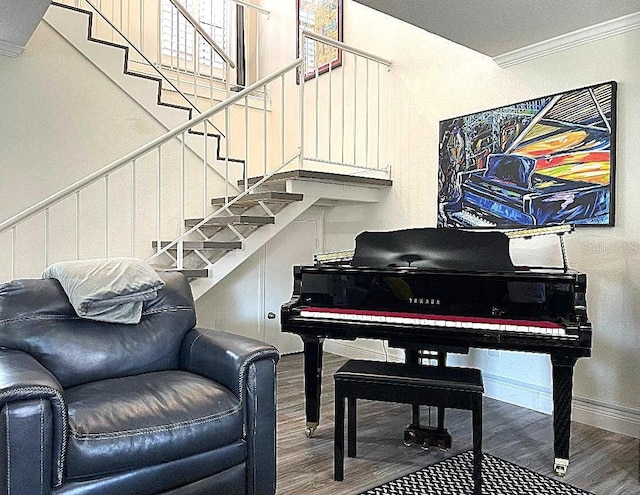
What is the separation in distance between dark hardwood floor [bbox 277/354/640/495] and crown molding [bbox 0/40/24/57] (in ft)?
9.72

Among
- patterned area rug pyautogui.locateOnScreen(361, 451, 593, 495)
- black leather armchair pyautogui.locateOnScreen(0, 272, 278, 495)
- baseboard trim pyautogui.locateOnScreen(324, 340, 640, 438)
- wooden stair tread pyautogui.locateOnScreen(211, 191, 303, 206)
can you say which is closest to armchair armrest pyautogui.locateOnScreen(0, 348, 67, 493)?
black leather armchair pyautogui.locateOnScreen(0, 272, 278, 495)

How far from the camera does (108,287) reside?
224 centimetres

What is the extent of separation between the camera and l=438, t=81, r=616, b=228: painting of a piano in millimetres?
2996

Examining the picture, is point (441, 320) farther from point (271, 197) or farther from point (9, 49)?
point (9, 49)

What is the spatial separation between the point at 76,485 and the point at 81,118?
304cm

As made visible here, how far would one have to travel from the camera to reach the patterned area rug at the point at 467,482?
2.22 m

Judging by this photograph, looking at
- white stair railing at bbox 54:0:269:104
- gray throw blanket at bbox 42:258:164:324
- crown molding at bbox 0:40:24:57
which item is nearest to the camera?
gray throw blanket at bbox 42:258:164:324

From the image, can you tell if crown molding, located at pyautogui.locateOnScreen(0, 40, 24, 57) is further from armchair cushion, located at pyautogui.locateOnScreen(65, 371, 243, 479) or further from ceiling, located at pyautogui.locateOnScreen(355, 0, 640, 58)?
armchair cushion, located at pyautogui.locateOnScreen(65, 371, 243, 479)

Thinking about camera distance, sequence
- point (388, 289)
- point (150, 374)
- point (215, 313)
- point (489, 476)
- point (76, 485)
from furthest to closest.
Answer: point (215, 313) → point (388, 289) → point (489, 476) → point (150, 374) → point (76, 485)

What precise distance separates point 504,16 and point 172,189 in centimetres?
276

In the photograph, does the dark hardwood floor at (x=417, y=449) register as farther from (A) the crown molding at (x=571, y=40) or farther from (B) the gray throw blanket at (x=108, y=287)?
(A) the crown molding at (x=571, y=40)

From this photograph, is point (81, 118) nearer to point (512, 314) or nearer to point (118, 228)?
point (118, 228)

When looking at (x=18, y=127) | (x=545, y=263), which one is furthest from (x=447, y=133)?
(x=18, y=127)

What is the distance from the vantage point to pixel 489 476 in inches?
93.6
